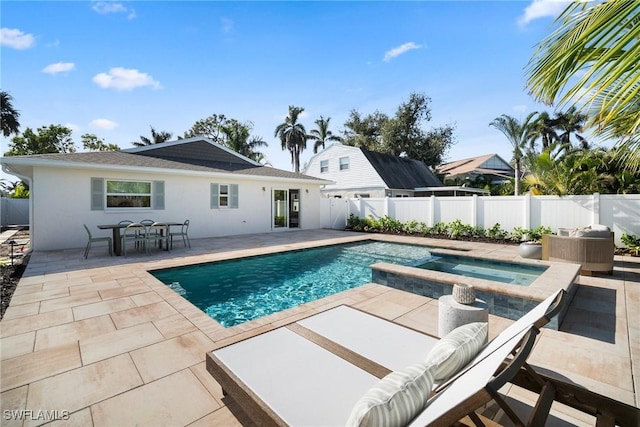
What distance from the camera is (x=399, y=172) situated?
69.5 ft

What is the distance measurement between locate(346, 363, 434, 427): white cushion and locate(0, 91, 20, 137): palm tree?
1361 inches

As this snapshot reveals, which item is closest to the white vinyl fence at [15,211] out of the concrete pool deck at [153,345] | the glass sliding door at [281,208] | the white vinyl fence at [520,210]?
the glass sliding door at [281,208]

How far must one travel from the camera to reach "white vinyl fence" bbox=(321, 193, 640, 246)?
8605 mm

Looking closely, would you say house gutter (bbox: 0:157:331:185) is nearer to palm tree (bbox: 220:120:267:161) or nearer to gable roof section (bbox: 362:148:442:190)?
gable roof section (bbox: 362:148:442:190)

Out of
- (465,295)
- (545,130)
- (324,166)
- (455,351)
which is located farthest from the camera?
(545,130)

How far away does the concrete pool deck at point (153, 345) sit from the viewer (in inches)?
89.7

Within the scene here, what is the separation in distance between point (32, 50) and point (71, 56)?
2536 mm

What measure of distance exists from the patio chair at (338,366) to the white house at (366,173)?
15834 millimetres

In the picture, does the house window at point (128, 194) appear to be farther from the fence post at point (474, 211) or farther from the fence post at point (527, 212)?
the fence post at point (527, 212)

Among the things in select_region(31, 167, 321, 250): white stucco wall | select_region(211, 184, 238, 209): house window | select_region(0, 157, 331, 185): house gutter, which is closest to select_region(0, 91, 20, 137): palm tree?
select_region(0, 157, 331, 185): house gutter

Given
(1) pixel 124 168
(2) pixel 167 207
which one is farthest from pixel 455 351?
(2) pixel 167 207

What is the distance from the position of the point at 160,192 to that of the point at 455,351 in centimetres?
1208

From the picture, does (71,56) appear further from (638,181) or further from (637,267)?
(638,181)

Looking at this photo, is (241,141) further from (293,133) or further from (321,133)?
(321,133)
